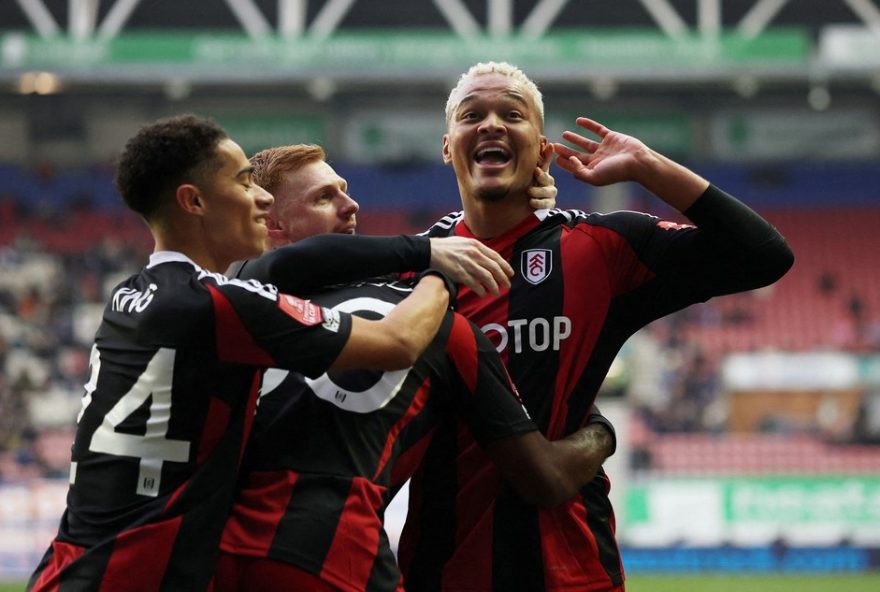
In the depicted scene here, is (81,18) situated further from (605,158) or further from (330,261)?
(330,261)

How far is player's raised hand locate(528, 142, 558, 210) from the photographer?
160 inches

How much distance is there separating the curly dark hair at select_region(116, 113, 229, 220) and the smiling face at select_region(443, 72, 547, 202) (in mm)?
1025

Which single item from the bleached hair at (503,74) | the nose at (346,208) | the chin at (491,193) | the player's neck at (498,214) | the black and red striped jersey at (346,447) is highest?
the bleached hair at (503,74)

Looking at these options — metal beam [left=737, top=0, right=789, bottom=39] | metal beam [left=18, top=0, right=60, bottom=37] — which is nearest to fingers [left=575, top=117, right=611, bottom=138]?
metal beam [left=737, top=0, right=789, bottom=39]

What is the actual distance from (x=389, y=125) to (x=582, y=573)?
2019cm

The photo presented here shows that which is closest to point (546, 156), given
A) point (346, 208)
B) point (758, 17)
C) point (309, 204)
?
point (346, 208)

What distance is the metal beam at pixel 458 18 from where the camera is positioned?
773 inches

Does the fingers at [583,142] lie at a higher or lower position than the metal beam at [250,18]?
lower

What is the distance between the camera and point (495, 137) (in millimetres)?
3980

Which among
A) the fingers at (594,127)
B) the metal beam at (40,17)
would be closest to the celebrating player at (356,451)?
the fingers at (594,127)

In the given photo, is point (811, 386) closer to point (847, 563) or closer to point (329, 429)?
point (847, 563)

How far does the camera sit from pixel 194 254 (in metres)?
3.28

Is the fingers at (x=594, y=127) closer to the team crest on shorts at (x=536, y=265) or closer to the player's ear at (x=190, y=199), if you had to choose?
the team crest on shorts at (x=536, y=265)

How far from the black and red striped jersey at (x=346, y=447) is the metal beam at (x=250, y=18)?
17.1 m
